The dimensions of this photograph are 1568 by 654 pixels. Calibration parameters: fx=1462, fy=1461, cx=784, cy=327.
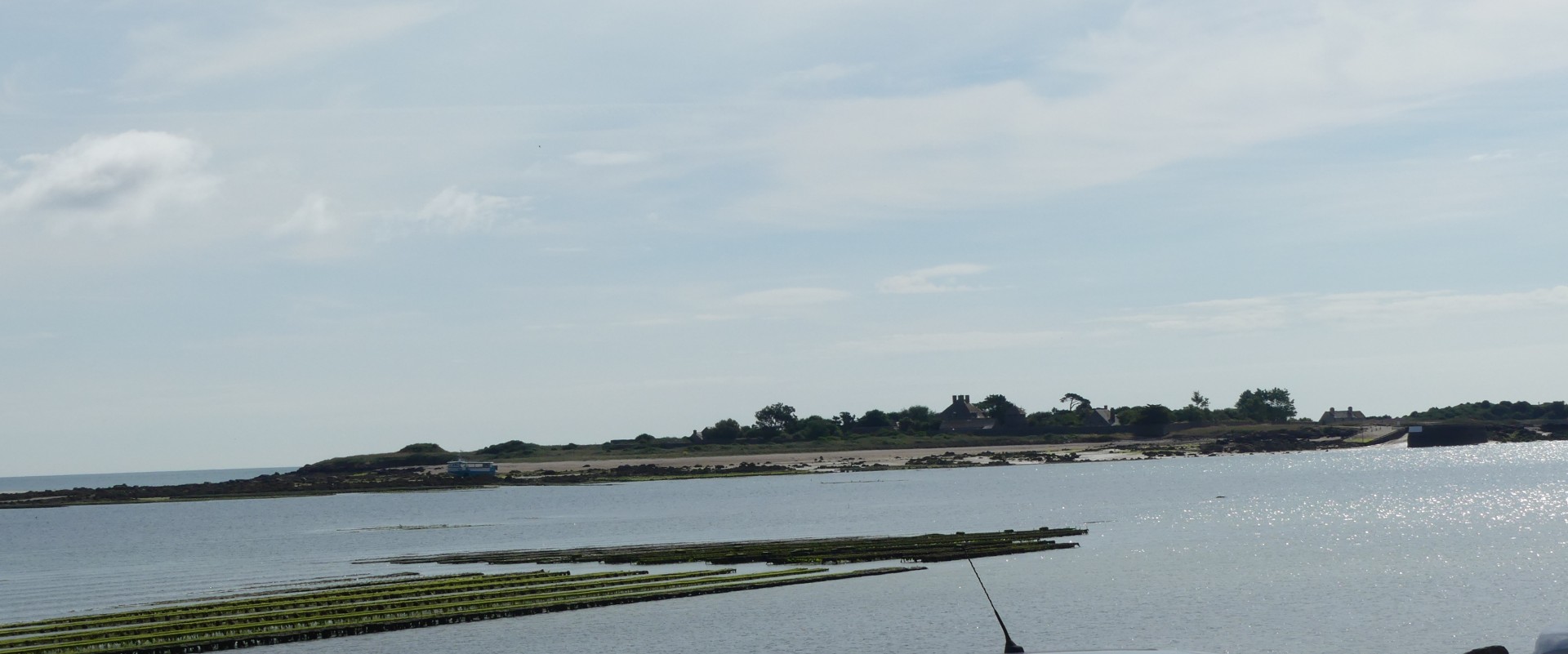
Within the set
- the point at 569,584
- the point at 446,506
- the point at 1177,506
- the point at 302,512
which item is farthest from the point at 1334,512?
the point at 302,512

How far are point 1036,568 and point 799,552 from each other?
554 inches

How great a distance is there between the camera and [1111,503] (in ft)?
445

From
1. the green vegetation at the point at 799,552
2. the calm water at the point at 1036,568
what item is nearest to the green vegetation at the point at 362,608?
the calm water at the point at 1036,568

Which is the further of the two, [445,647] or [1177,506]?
[1177,506]

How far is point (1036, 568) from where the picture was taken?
71.4 meters

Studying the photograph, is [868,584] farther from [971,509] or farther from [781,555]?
[971,509]

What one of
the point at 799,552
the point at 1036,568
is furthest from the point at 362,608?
the point at 1036,568

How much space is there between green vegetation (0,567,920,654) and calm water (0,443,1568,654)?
1749 mm

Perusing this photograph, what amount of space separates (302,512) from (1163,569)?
145239 mm

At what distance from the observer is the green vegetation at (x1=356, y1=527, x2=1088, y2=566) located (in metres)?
76.3

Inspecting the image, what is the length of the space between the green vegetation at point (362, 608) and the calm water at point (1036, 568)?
1.75m

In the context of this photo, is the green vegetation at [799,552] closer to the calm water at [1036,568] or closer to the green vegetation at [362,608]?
the calm water at [1036,568]

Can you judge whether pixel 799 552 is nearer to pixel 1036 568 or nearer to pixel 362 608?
pixel 1036 568

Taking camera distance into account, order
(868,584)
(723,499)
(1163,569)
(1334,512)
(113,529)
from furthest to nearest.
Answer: (723,499) < (113,529) < (1334,512) < (1163,569) < (868,584)
